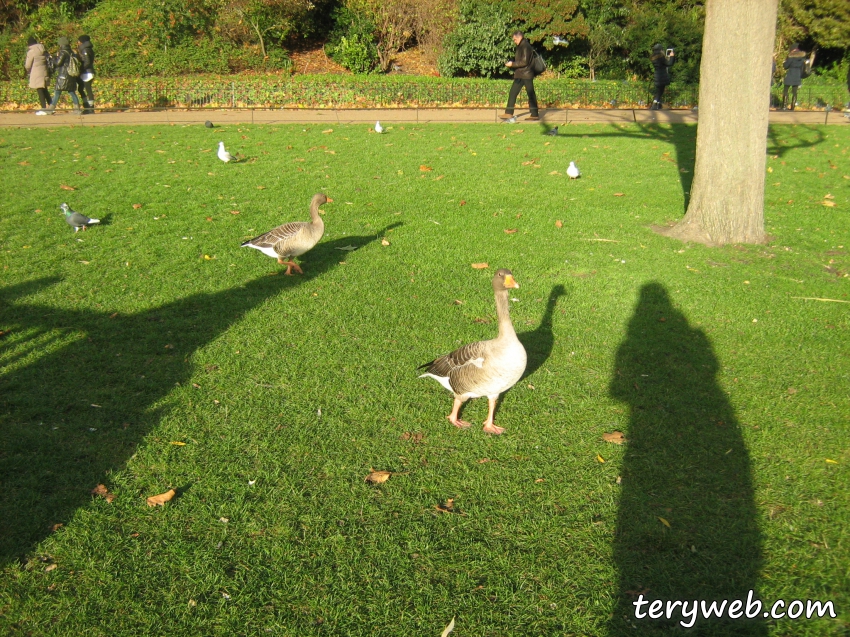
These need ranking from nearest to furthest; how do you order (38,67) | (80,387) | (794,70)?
(80,387) < (38,67) < (794,70)

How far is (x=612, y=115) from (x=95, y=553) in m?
19.1

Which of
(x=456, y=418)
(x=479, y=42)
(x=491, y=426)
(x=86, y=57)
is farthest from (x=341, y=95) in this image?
(x=491, y=426)

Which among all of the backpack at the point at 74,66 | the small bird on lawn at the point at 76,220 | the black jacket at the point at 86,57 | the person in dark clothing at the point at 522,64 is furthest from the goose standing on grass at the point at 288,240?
the black jacket at the point at 86,57

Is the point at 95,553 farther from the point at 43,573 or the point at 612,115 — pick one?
the point at 612,115

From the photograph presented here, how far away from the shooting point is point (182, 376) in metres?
5.61

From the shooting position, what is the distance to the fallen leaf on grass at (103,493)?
13.8ft

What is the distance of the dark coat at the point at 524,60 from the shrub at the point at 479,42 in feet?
26.0

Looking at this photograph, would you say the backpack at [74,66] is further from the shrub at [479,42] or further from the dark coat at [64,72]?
the shrub at [479,42]

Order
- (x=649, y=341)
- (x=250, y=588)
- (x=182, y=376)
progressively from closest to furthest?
(x=250, y=588) < (x=182, y=376) < (x=649, y=341)

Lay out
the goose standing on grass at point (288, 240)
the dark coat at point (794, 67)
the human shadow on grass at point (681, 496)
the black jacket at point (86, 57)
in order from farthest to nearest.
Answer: the dark coat at point (794, 67) < the black jacket at point (86, 57) < the goose standing on grass at point (288, 240) < the human shadow on grass at point (681, 496)

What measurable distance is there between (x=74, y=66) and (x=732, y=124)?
716 inches

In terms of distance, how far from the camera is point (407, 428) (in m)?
4.96

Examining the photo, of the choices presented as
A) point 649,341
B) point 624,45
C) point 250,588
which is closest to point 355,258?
point 649,341

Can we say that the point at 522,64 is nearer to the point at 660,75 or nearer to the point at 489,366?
the point at 660,75
